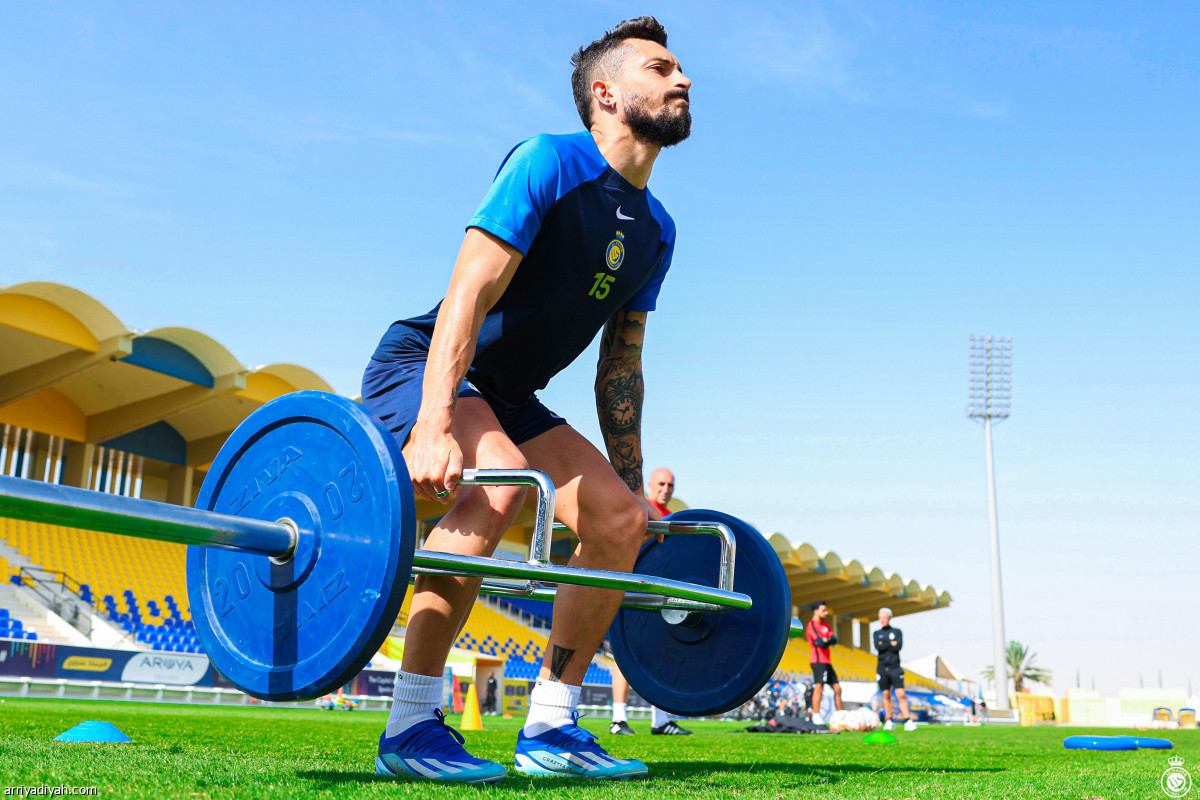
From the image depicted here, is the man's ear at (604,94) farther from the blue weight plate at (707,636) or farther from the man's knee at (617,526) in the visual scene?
the blue weight plate at (707,636)

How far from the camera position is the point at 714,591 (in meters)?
2.69

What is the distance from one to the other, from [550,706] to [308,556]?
1176 mm

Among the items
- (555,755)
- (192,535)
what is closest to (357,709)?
(555,755)

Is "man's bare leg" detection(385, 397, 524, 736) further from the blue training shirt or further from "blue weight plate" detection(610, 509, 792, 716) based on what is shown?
"blue weight plate" detection(610, 509, 792, 716)

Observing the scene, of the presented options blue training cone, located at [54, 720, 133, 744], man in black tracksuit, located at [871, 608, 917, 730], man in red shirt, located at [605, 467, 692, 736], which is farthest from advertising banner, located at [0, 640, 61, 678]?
man in black tracksuit, located at [871, 608, 917, 730]

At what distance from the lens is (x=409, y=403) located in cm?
262

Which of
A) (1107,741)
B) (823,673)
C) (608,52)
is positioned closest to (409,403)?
(608,52)

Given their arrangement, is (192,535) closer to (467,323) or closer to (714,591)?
(467,323)

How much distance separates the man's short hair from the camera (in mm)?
3039

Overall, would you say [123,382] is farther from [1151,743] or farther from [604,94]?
[604,94]

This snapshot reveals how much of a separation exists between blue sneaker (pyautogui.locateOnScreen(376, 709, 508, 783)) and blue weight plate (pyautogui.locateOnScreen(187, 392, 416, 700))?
0.49 metres

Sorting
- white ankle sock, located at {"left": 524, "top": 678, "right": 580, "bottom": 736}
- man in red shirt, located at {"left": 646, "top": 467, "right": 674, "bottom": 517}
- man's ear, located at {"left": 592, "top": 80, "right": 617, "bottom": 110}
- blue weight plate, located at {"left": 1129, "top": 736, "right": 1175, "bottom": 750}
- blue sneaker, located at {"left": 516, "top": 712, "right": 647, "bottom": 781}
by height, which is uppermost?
man's ear, located at {"left": 592, "top": 80, "right": 617, "bottom": 110}

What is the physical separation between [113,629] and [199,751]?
1698 centimetres

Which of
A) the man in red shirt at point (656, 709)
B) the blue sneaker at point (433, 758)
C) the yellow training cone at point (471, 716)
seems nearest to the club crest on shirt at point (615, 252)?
the blue sneaker at point (433, 758)
